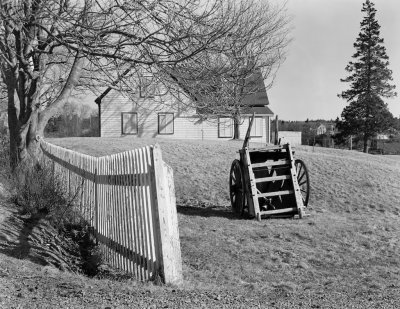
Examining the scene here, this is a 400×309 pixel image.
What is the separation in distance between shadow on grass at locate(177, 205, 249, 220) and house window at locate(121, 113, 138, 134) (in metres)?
22.0

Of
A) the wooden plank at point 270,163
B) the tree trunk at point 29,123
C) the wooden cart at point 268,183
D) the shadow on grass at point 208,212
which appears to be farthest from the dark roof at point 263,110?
the tree trunk at point 29,123

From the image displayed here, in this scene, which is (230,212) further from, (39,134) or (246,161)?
(39,134)

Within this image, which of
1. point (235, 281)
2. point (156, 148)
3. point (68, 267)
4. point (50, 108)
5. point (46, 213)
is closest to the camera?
point (156, 148)

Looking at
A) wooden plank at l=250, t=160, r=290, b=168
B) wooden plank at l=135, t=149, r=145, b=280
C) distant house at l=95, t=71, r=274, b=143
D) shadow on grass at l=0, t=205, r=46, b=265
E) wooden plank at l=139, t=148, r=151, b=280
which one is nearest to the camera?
wooden plank at l=139, t=148, r=151, b=280

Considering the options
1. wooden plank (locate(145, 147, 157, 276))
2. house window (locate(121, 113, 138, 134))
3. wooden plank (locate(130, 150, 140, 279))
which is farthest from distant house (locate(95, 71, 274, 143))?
wooden plank (locate(145, 147, 157, 276))

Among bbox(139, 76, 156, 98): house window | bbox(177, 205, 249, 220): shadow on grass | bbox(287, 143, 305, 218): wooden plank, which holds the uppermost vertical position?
bbox(139, 76, 156, 98): house window

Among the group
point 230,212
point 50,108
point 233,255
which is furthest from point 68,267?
point 230,212

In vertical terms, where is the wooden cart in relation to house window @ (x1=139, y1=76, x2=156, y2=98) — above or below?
below

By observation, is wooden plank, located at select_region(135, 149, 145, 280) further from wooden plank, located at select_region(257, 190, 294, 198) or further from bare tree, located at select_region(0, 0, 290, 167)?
wooden plank, located at select_region(257, 190, 294, 198)

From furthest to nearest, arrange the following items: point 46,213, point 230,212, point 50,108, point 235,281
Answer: point 230,212 → point 50,108 → point 46,213 → point 235,281

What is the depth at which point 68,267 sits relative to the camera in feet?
20.2

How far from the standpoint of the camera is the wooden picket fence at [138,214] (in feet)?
16.5

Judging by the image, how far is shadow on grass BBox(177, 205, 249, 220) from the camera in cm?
1179

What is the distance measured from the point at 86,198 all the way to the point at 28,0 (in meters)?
3.13
